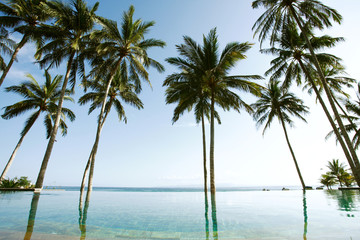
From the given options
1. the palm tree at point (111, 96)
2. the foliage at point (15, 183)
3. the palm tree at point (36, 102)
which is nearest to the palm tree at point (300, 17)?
the palm tree at point (111, 96)

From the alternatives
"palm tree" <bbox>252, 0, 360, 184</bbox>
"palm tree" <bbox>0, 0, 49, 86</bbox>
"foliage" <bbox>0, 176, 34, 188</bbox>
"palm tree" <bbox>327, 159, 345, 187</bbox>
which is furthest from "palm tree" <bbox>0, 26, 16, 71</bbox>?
"palm tree" <bbox>327, 159, 345, 187</bbox>

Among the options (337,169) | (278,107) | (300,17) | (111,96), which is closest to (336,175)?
(337,169)

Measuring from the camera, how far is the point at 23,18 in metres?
12.9

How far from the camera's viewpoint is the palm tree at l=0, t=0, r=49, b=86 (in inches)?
476

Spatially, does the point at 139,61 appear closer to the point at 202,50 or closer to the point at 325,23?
the point at 202,50

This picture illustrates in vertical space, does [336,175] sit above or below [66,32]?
below

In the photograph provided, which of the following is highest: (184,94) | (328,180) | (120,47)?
(120,47)

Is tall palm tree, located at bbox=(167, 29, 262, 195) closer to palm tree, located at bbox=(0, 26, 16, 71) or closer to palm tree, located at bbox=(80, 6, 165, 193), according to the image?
palm tree, located at bbox=(80, 6, 165, 193)

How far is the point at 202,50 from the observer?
40.8 ft

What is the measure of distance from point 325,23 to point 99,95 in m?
17.9

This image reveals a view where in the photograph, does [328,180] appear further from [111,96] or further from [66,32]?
[66,32]

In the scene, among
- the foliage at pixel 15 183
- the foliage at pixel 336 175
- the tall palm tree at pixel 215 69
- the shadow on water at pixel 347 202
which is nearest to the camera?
the shadow on water at pixel 347 202

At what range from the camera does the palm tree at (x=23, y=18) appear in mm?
12078

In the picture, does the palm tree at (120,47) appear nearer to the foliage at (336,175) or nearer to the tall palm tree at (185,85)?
the tall palm tree at (185,85)
